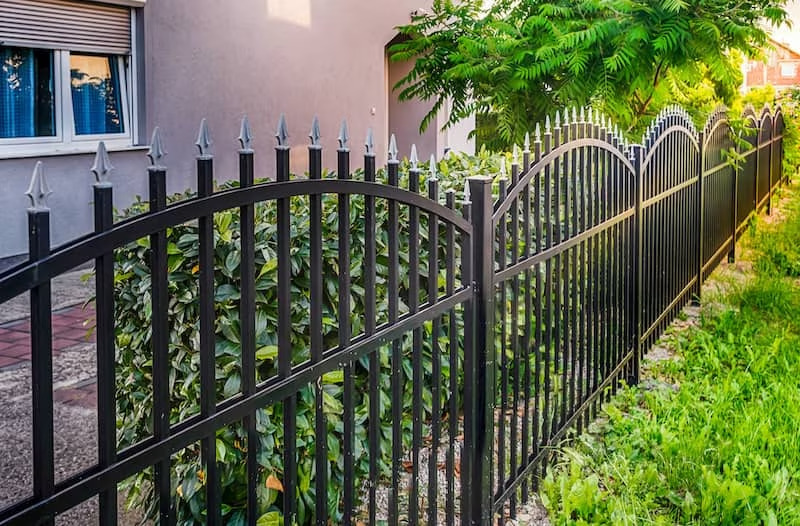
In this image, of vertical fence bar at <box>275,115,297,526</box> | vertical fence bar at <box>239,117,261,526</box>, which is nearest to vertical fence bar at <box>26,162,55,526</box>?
vertical fence bar at <box>239,117,261,526</box>

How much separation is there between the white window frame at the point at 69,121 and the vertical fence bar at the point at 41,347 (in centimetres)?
752

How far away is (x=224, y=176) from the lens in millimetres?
10289

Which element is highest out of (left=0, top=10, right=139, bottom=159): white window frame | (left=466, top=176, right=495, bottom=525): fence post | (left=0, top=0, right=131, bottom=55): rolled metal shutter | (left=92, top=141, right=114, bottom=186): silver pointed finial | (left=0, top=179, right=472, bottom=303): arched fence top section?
(left=0, top=0, right=131, bottom=55): rolled metal shutter

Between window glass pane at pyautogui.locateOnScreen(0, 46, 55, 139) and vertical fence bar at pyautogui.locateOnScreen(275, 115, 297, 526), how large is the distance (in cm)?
749

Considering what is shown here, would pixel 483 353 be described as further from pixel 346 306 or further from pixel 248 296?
pixel 248 296

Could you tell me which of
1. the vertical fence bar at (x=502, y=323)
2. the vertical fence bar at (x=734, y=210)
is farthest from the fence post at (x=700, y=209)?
the vertical fence bar at (x=502, y=323)

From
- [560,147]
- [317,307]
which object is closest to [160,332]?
[317,307]

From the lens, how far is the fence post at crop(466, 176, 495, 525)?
9.35 ft

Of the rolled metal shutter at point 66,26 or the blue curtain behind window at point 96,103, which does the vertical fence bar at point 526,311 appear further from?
the blue curtain behind window at point 96,103

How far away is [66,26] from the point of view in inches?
341

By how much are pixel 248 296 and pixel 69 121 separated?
7.89 metres

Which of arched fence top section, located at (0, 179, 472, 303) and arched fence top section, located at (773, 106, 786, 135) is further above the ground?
arched fence top section, located at (773, 106, 786, 135)

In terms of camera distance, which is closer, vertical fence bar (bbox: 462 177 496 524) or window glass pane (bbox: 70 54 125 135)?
vertical fence bar (bbox: 462 177 496 524)

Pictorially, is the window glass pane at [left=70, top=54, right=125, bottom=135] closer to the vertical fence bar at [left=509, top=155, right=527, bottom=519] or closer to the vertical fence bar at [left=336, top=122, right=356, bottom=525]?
the vertical fence bar at [left=509, top=155, right=527, bottom=519]
